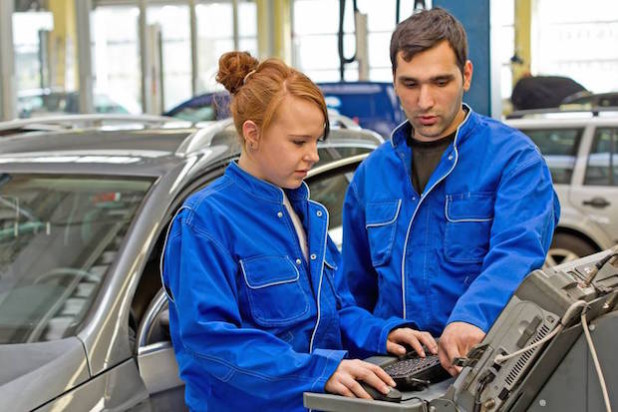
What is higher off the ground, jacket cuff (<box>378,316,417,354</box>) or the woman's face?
the woman's face

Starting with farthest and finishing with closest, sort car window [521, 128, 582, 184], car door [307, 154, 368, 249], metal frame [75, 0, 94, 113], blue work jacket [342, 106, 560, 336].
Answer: metal frame [75, 0, 94, 113] → car window [521, 128, 582, 184] → car door [307, 154, 368, 249] → blue work jacket [342, 106, 560, 336]

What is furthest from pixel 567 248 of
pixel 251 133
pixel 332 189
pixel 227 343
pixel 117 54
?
pixel 117 54

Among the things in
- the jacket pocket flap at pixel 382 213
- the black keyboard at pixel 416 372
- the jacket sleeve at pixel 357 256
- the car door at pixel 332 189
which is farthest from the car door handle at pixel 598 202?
the black keyboard at pixel 416 372

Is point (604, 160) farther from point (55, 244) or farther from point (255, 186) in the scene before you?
point (255, 186)

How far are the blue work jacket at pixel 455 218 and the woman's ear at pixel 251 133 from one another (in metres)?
0.56

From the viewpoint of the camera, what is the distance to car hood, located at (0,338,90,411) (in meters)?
2.58

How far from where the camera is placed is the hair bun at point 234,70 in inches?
92.3

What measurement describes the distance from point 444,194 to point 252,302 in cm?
66

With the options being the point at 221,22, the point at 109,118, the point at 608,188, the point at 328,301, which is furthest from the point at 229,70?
the point at 221,22

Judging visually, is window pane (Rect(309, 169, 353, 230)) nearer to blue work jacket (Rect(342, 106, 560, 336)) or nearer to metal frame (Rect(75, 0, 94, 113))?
Answer: blue work jacket (Rect(342, 106, 560, 336))

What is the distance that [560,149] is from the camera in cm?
881

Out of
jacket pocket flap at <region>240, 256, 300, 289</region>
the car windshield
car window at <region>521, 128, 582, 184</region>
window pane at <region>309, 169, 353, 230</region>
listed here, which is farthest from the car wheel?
jacket pocket flap at <region>240, 256, 300, 289</region>

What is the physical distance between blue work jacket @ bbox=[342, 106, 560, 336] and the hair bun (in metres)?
0.57

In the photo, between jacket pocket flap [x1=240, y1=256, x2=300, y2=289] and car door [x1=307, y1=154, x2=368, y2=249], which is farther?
car door [x1=307, y1=154, x2=368, y2=249]
